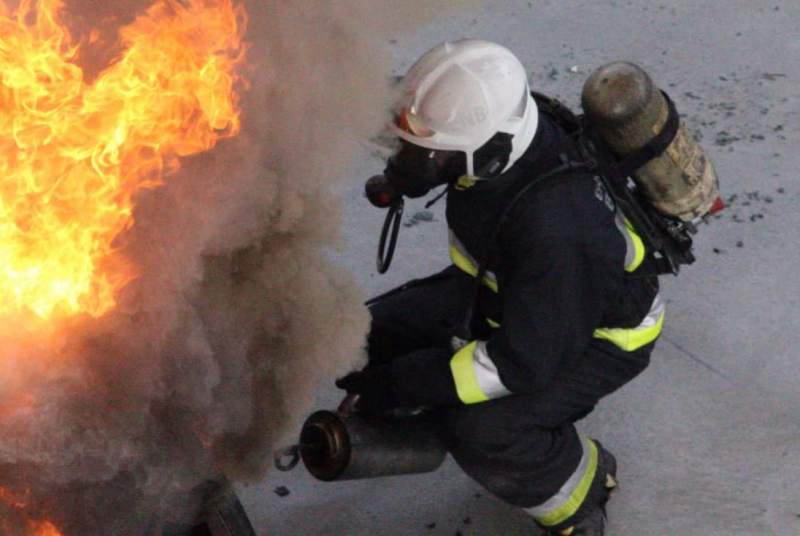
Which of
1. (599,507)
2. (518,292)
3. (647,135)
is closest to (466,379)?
(518,292)

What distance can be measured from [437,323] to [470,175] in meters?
0.83

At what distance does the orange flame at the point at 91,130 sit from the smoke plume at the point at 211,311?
0.14 feet

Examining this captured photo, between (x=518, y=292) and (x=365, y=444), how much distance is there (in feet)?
2.28

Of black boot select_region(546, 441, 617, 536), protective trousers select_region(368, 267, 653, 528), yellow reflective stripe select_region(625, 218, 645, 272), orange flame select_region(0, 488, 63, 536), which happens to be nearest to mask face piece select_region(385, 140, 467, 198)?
protective trousers select_region(368, 267, 653, 528)

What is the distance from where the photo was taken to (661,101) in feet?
9.42

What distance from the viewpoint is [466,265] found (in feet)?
9.96

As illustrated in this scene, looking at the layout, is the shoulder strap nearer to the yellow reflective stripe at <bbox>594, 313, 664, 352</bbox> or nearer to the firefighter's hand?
the firefighter's hand

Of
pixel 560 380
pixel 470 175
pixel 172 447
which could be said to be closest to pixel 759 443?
pixel 560 380

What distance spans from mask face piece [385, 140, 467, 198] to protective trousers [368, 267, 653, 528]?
0.45 meters

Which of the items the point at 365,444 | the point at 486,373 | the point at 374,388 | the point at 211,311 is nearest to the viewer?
the point at 211,311

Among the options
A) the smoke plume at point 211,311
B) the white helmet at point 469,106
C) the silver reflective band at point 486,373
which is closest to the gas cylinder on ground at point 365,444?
the smoke plume at point 211,311

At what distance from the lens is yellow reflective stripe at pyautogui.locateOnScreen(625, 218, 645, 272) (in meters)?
2.86

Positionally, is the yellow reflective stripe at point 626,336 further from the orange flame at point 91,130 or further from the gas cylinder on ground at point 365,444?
the orange flame at point 91,130

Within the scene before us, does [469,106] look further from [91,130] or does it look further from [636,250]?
[91,130]
